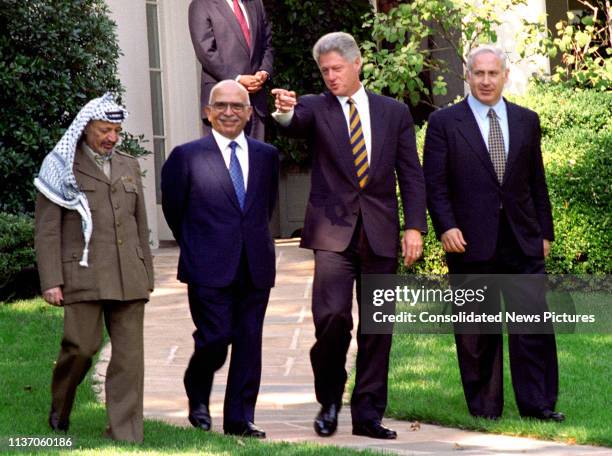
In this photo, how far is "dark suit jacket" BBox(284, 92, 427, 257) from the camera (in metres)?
7.27

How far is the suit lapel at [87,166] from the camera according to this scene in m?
7.05

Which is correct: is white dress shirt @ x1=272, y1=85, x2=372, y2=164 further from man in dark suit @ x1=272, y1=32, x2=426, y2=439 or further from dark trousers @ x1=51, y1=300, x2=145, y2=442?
dark trousers @ x1=51, y1=300, x2=145, y2=442

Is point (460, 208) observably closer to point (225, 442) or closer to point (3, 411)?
point (225, 442)

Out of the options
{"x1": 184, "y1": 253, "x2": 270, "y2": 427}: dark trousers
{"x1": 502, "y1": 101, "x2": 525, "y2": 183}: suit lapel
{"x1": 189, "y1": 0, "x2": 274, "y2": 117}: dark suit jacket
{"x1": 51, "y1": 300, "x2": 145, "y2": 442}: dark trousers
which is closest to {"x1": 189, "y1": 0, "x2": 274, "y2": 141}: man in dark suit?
{"x1": 189, "y1": 0, "x2": 274, "y2": 117}: dark suit jacket

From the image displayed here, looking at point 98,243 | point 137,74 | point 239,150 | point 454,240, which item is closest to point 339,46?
point 239,150

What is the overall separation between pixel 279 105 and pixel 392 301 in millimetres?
1204

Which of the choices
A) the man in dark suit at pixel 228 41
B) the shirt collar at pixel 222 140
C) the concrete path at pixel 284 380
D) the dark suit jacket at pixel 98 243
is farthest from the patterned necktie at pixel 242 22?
the dark suit jacket at pixel 98 243

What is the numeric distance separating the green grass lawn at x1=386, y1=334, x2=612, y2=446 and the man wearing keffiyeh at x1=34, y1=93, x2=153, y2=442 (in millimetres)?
1696

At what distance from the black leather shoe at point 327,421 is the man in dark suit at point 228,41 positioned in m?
3.55

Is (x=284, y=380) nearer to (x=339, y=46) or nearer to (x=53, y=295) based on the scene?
(x=53, y=295)

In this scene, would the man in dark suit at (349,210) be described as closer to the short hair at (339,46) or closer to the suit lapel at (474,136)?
the short hair at (339,46)

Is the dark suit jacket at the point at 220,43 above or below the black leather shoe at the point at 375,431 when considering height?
above

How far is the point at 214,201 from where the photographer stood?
723 cm

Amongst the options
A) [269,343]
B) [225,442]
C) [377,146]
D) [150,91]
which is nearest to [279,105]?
[377,146]
